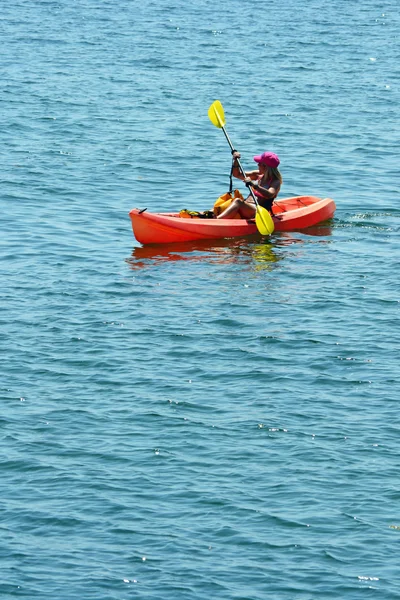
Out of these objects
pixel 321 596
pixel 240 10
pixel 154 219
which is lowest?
pixel 321 596

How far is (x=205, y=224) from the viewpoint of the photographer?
18.2 m

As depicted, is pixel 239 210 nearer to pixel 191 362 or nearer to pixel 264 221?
pixel 264 221

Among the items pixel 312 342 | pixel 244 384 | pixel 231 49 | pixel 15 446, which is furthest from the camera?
pixel 231 49

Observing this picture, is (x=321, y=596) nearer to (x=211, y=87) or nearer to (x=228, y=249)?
(x=228, y=249)

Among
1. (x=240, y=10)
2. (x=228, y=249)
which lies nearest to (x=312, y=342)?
(x=228, y=249)

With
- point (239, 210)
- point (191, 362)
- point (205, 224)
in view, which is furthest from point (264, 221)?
point (191, 362)

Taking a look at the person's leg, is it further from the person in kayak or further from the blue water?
the blue water

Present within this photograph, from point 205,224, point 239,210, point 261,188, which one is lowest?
point 205,224

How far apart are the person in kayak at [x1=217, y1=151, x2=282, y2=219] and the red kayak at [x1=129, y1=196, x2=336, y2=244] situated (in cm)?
17

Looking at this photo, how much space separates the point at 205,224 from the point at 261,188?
1041mm

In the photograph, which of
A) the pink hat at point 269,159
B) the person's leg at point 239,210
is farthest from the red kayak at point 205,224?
the pink hat at point 269,159

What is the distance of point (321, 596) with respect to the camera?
9.15 metres

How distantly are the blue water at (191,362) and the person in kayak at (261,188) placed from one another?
528 mm

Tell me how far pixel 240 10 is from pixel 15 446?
3522 cm
